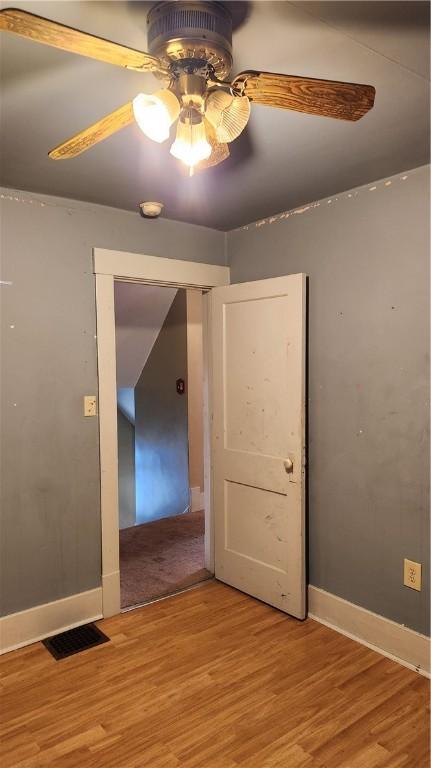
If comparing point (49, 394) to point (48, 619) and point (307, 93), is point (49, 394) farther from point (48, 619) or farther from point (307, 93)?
point (307, 93)

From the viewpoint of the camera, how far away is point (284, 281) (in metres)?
2.69

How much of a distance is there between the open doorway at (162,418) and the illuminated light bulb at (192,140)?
9.43 feet

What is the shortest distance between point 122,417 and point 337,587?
3.60m

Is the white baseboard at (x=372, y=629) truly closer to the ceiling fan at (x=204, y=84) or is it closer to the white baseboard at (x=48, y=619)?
the white baseboard at (x=48, y=619)

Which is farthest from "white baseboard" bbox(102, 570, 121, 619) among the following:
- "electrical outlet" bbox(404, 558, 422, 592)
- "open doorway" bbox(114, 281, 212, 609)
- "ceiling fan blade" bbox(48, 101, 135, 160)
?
"ceiling fan blade" bbox(48, 101, 135, 160)

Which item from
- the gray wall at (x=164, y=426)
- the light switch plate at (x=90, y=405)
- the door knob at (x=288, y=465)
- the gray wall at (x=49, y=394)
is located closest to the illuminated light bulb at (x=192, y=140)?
the gray wall at (x=49, y=394)

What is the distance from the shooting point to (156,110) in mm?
1160

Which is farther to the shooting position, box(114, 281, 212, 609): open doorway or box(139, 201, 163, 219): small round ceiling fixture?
box(114, 281, 212, 609): open doorway

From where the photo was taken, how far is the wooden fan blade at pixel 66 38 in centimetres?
90

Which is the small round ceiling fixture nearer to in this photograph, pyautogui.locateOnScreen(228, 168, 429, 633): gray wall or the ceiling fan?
pyautogui.locateOnScreen(228, 168, 429, 633): gray wall

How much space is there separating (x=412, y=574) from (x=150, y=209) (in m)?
2.24

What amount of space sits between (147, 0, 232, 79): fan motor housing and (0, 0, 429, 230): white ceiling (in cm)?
5

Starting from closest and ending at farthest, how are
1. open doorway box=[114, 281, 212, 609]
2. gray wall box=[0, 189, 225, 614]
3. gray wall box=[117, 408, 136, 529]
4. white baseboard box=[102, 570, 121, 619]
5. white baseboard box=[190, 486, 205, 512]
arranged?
gray wall box=[0, 189, 225, 614] → white baseboard box=[102, 570, 121, 619] → open doorway box=[114, 281, 212, 609] → white baseboard box=[190, 486, 205, 512] → gray wall box=[117, 408, 136, 529]

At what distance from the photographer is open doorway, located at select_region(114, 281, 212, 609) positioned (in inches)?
159
